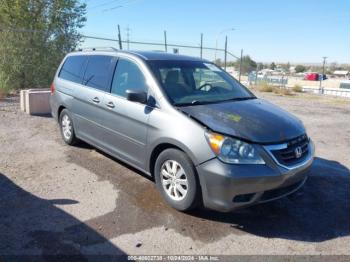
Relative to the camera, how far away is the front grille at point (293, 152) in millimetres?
3794

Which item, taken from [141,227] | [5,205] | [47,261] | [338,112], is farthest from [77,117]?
[338,112]

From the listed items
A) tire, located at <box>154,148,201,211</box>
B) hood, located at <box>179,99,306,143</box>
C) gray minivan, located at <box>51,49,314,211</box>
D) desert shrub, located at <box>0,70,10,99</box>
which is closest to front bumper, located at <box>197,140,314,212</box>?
gray minivan, located at <box>51,49,314,211</box>

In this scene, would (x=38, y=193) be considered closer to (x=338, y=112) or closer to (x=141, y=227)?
(x=141, y=227)

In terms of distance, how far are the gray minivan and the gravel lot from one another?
0.32 meters

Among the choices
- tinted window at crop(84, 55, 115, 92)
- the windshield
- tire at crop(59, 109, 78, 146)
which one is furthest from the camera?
tire at crop(59, 109, 78, 146)

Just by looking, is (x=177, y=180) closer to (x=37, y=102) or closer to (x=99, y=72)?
(x=99, y=72)

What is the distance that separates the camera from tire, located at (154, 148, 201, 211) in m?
3.88

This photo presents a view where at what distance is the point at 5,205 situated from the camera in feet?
13.8

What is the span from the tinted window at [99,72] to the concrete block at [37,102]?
169 inches

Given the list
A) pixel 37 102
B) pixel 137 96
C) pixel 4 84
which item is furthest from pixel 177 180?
pixel 4 84

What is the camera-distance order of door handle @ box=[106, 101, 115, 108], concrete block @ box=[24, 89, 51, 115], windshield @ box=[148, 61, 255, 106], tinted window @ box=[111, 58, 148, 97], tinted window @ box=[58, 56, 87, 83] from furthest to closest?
concrete block @ box=[24, 89, 51, 115]
tinted window @ box=[58, 56, 87, 83]
door handle @ box=[106, 101, 115, 108]
tinted window @ box=[111, 58, 148, 97]
windshield @ box=[148, 61, 255, 106]

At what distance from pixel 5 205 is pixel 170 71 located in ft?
8.61

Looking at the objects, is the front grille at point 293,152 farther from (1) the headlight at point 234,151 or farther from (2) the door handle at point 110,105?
(2) the door handle at point 110,105

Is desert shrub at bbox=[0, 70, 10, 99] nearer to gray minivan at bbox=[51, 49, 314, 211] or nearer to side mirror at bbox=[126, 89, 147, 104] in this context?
gray minivan at bbox=[51, 49, 314, 211]
